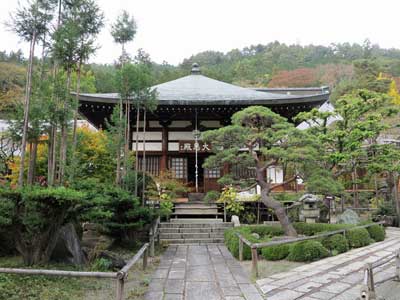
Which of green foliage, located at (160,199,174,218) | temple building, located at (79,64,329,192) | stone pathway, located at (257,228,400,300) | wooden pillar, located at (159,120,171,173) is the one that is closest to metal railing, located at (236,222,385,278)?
stone pathway, located at (257,228,400,300)

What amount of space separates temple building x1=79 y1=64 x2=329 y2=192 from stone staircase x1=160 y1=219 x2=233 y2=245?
9.09 feet

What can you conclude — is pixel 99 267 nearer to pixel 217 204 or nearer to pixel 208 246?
pixel 208 246

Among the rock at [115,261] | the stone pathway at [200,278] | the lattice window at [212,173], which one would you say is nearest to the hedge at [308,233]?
the stone pathway at [200,278]

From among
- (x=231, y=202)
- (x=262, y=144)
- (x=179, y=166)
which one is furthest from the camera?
(x=179, y=166)

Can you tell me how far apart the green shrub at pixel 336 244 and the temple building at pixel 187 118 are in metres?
5.80

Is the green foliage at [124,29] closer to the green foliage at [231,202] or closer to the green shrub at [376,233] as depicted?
the green foliage at [231,202]

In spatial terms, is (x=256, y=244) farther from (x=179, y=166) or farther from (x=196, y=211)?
(x=179, y=166)

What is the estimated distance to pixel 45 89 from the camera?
21.7 feet

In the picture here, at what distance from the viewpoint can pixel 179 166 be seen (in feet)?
44.6

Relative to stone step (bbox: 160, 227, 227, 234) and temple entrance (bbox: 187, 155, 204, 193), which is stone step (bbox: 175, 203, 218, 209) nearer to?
stone step (bbox: 160, 227, 227, 234)

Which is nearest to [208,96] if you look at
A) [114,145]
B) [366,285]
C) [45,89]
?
[114,145]

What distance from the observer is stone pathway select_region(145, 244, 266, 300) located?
4.60 m

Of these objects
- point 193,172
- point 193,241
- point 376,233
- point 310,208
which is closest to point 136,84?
point 193,241

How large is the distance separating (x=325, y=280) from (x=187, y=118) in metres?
9.14
